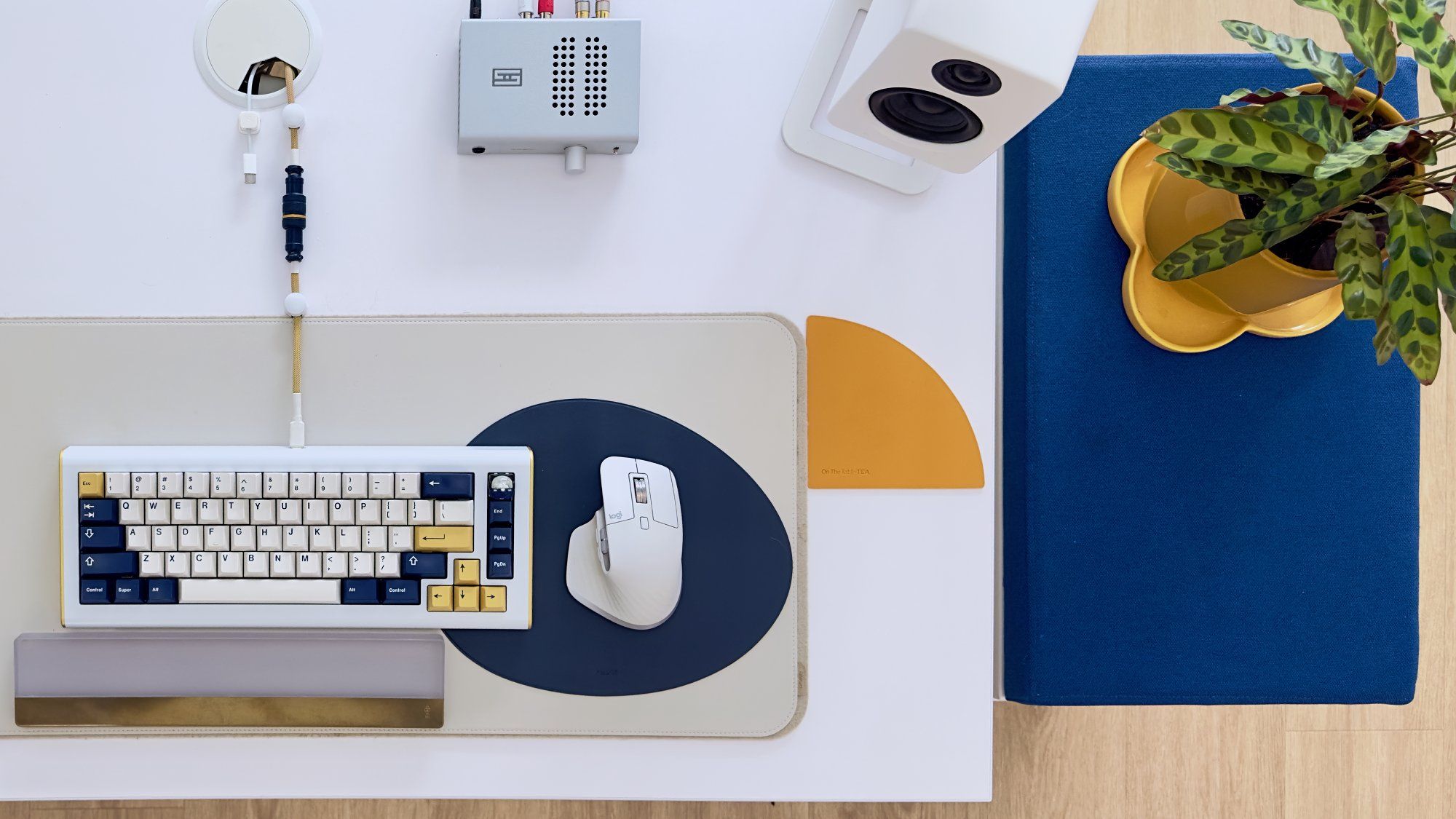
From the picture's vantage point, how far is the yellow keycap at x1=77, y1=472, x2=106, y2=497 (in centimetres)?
73

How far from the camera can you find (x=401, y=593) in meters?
0.73

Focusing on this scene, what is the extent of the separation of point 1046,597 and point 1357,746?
652 millimetres

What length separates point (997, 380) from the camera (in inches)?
31.3

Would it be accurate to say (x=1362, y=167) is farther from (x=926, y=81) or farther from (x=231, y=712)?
(x=231, y=712)

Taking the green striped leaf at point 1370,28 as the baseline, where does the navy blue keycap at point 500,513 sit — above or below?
below

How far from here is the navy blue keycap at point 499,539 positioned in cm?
74

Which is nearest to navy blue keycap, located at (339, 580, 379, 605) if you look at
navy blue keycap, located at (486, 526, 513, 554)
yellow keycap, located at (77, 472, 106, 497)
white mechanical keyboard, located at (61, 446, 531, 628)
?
white mechanical keyboard, located at (61, 446, 531, 628)

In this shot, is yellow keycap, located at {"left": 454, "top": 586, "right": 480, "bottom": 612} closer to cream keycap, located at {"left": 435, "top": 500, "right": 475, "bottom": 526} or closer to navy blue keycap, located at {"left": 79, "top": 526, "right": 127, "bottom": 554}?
cream keycap, located at {"left": 435, "top": 500, "right": 475, "bottom": 526}

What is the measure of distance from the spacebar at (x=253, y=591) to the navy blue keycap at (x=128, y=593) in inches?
1.3

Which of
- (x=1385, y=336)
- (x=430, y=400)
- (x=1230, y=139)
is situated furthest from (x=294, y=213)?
(x=1385, y=336)

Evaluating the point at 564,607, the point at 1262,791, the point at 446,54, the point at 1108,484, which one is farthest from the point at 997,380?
the point at 1262,791

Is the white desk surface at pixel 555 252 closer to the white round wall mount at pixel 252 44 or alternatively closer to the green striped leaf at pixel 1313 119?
the white round wall mount at pixel 252 44

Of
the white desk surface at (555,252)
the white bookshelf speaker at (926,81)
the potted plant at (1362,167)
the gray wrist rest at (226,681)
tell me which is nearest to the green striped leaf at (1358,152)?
the potted plant at (1362,167)

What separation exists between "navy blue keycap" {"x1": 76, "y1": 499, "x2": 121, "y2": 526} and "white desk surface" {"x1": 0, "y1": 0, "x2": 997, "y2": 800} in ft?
0.48
